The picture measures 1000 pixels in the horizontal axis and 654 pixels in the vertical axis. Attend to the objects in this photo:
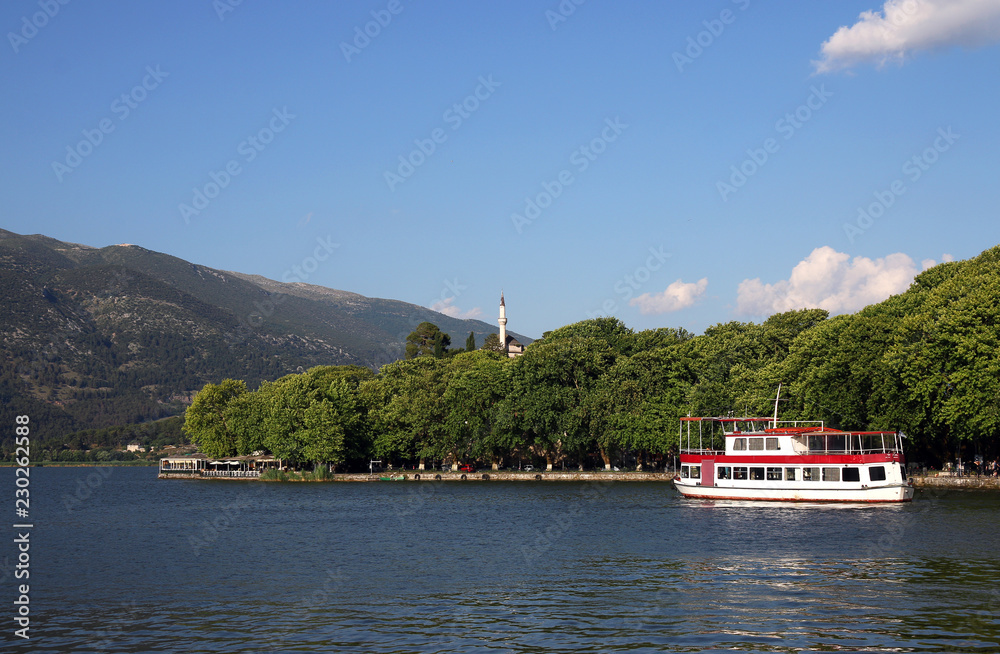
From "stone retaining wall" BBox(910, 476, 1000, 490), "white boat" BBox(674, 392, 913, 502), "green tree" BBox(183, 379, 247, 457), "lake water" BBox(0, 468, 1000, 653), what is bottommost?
"lake water" BBox(0, 468, 1000, 653)

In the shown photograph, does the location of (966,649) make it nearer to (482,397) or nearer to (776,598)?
(776,598)

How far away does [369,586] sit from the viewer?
3397 cm

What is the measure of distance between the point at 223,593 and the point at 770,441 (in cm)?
4589

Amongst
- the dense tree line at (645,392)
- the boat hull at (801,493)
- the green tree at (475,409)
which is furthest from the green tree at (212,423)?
the boat hull at (801,493)

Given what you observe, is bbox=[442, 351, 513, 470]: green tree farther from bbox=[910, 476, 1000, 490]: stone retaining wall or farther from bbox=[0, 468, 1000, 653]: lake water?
bbox=[910, 476, 1000, 490]: stone retaining wall

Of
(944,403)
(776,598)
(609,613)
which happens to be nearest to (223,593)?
(609,613)

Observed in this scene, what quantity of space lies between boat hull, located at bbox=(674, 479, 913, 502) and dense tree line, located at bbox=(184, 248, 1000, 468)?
9.04 metres

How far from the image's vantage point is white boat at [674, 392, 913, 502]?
207ft

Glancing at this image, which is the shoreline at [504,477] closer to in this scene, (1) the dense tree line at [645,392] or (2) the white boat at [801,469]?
(1) the dense tree line at [645,392]

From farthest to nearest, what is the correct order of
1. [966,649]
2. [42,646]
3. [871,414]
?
[871,414], [42,646], [966,649]

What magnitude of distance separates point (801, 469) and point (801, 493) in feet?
5.80

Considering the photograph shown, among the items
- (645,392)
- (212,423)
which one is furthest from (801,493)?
(212,423)

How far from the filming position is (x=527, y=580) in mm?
34906

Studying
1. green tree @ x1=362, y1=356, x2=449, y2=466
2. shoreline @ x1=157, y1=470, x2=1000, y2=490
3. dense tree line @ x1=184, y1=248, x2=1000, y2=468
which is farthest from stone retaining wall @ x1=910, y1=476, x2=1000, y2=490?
green tree @ x1=362, y1=356, x2=449, y2=466
